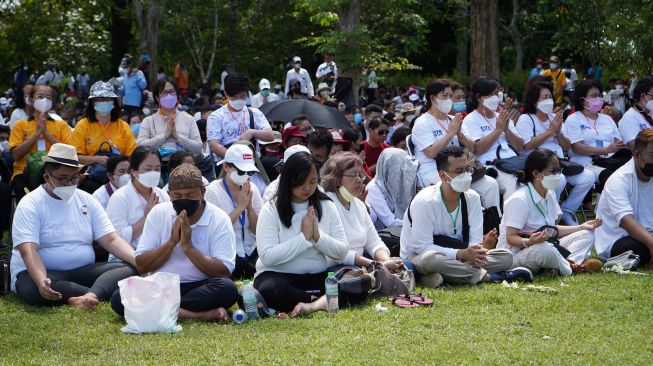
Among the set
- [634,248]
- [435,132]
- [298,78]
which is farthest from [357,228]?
[298,78]

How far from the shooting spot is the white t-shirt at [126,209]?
9.20 meters

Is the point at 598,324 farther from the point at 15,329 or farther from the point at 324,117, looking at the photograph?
the point at 324,117

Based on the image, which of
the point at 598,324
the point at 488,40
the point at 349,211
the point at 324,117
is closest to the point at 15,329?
the point at 349,211

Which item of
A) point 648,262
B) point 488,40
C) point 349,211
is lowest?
point 648,262

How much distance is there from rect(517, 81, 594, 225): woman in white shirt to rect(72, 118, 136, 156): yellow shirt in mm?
4650

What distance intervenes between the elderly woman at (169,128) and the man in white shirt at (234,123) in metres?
0.21

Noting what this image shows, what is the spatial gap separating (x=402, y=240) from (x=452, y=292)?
35.9 inches

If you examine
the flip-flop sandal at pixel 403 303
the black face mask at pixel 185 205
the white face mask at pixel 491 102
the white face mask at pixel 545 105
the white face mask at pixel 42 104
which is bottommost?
the flip-flop sandal at pixel 403 303

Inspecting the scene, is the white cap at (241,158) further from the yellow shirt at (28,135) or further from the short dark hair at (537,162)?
the yellow shirt at (28,135)

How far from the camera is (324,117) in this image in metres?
14.1

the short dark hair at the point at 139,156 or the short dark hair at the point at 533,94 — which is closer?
the short dark hair at the point at 139,156

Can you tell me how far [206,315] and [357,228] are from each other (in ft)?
5.64

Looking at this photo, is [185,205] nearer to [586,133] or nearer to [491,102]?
[491,102]

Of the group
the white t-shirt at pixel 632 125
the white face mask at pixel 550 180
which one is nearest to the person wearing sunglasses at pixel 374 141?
the white t-shirt at pixel 632 125
